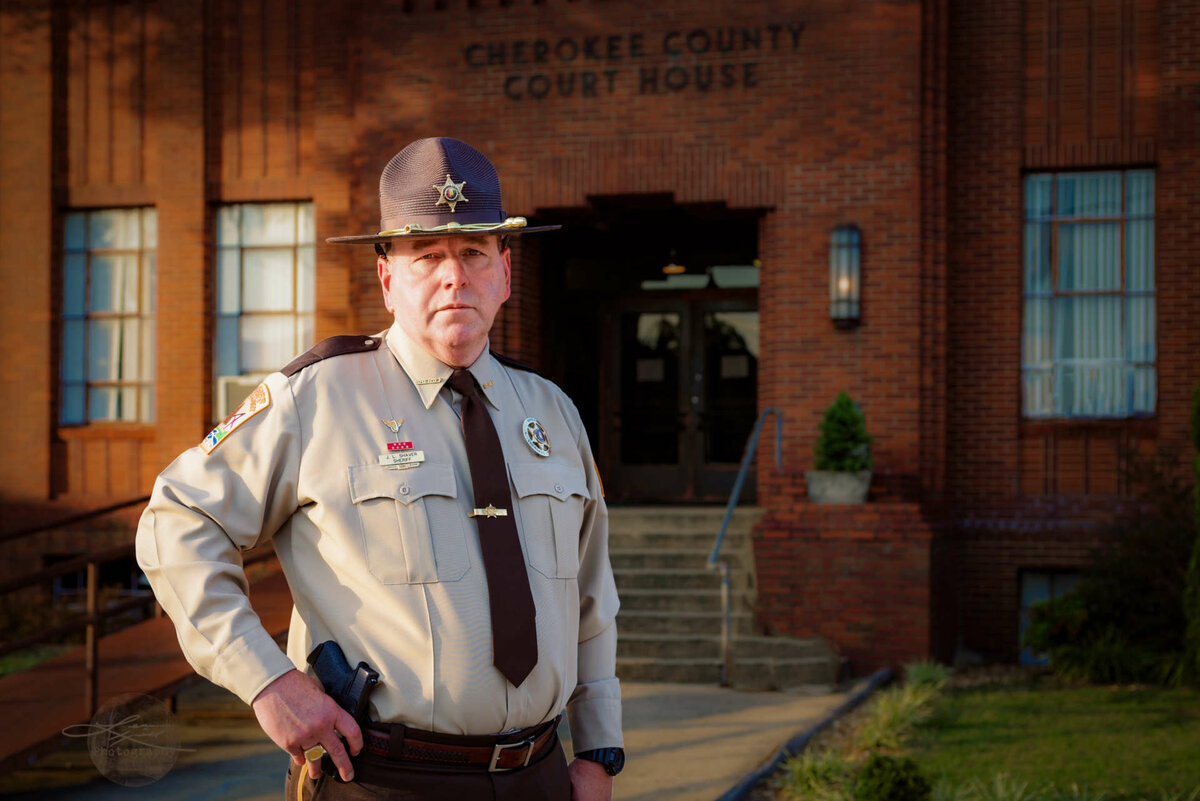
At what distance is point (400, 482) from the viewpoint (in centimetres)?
241

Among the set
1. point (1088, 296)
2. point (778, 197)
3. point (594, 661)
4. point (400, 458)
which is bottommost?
point (594, 661)

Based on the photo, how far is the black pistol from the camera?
2262mm

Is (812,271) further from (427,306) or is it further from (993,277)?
(427,306)

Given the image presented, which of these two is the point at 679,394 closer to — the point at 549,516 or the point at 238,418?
the point at 549,516

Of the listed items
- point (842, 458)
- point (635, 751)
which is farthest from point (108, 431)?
point (635, 751)

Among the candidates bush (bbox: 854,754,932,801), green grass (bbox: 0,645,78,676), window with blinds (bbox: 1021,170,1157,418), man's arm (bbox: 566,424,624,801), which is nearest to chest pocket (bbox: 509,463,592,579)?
man's arm (bbox: 566,424,624,801)

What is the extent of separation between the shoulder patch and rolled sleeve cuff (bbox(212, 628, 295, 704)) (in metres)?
0.38

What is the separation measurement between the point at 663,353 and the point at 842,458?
160 inches

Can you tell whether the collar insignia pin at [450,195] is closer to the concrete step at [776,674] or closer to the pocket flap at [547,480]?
the pocket flap at [547,480]

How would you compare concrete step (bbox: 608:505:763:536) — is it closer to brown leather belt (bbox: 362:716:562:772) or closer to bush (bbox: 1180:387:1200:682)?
bush (bbox: 1180:387:1200:682)

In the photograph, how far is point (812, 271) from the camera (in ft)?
36.1

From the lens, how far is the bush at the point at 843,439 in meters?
10.00

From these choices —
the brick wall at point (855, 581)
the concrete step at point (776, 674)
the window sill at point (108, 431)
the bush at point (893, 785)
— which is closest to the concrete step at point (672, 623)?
the brick wall at point (855, 581)

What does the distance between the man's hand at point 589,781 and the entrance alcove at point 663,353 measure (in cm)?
1081
